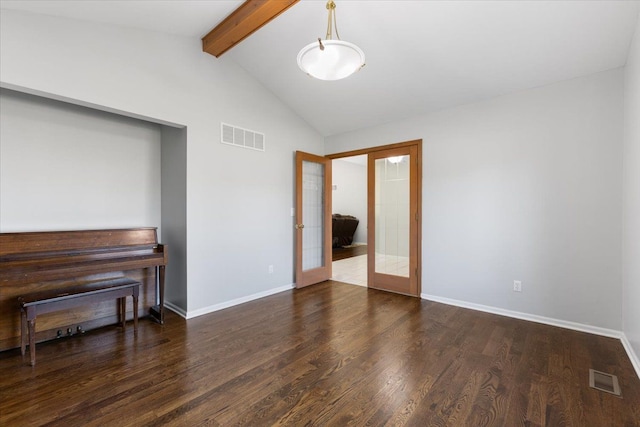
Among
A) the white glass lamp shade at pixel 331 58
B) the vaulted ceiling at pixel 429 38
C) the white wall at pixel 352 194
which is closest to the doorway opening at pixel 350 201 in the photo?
the white wall at pixel 352 194

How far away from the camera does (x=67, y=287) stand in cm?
268

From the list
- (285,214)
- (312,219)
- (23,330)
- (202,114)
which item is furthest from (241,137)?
(23,330)

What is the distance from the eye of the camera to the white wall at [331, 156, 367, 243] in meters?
9.59

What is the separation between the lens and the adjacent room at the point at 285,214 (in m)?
1.93

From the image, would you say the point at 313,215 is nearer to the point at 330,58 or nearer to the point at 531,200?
the point at 531,200

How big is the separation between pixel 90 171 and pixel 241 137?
5.45 ft

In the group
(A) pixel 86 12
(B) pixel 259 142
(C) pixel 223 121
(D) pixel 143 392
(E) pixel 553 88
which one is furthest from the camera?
(B) pixel 259 142

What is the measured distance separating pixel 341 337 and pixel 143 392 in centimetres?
160

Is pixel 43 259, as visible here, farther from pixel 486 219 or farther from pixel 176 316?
pixel 486 219

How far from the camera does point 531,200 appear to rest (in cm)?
306

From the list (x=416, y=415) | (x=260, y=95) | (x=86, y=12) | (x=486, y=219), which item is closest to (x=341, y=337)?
(x=416, y=415)

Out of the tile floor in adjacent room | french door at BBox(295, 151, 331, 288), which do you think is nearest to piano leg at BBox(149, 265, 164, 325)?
french door at BBox(295, 151, 331, 288)

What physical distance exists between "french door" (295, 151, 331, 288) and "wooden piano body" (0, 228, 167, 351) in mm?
1977

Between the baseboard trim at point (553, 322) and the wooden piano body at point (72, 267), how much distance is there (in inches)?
135
